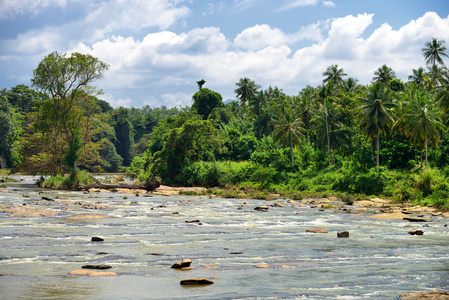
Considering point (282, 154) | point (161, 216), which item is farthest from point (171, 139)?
point (161, 216)

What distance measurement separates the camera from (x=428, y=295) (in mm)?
9656

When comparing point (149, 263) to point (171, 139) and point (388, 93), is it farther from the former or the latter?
point (171, 139)

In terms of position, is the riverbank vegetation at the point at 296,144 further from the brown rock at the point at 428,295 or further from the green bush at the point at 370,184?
the brown rock at the point at 428,295

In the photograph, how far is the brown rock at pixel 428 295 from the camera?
31.1 feet

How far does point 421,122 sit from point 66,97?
37439 millimetres

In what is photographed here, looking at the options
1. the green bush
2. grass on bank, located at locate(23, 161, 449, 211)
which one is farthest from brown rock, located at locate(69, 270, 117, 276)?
the green bush

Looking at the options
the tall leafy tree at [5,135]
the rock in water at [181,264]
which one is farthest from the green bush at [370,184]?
the tall leafy tree at [5,135]

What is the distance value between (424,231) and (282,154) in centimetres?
4192

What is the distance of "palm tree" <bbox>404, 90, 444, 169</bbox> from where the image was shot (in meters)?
43.4

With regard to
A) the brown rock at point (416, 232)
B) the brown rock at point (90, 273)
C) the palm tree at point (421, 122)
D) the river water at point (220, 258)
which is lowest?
the brown rock at point (416, 232)

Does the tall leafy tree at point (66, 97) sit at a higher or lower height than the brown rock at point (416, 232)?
higher

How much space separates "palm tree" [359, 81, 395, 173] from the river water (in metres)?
23.0

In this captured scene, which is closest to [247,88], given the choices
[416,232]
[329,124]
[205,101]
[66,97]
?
[205,101]

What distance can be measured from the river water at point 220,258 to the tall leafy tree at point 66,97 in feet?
91.8
